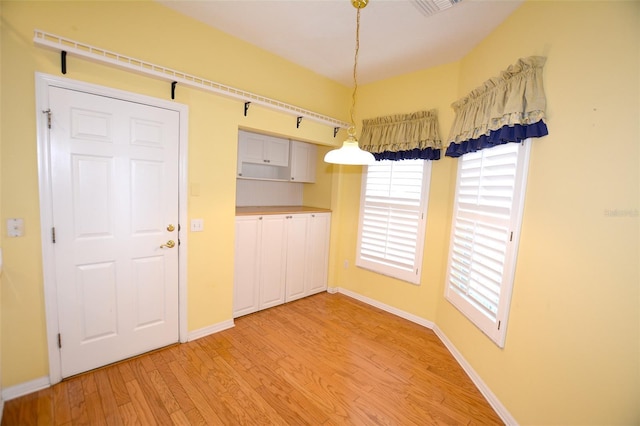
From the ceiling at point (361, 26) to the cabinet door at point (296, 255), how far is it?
6.09ft

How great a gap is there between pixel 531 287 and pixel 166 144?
287 centimetres

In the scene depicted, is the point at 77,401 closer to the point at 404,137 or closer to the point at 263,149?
the point at 263,149

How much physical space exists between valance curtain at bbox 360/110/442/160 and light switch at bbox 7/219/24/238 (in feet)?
10.2

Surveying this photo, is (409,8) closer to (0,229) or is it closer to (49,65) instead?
(49,65)

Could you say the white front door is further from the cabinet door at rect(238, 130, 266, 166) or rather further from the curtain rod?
the cabinet door at rect(238, 130, 266, 166)

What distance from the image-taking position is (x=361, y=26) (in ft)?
7.32

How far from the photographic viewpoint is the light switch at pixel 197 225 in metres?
2.42

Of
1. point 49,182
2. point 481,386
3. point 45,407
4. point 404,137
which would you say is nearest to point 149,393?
point 45,407

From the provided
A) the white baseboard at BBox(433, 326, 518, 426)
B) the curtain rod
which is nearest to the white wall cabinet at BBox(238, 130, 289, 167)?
the curtain rod

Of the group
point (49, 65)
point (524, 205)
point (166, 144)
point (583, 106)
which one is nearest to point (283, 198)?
point (166, 144)

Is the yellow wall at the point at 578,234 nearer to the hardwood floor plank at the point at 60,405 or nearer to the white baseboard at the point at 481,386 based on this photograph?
the white baseboard at the point at 481,386

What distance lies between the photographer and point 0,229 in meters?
1.64

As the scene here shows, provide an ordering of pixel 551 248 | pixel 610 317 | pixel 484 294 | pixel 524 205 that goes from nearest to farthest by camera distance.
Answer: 1. pixel 610 317
2. pixel 551 248
3. pixel 524 205
4. pixel 484 294

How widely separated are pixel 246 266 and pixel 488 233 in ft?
7.74
